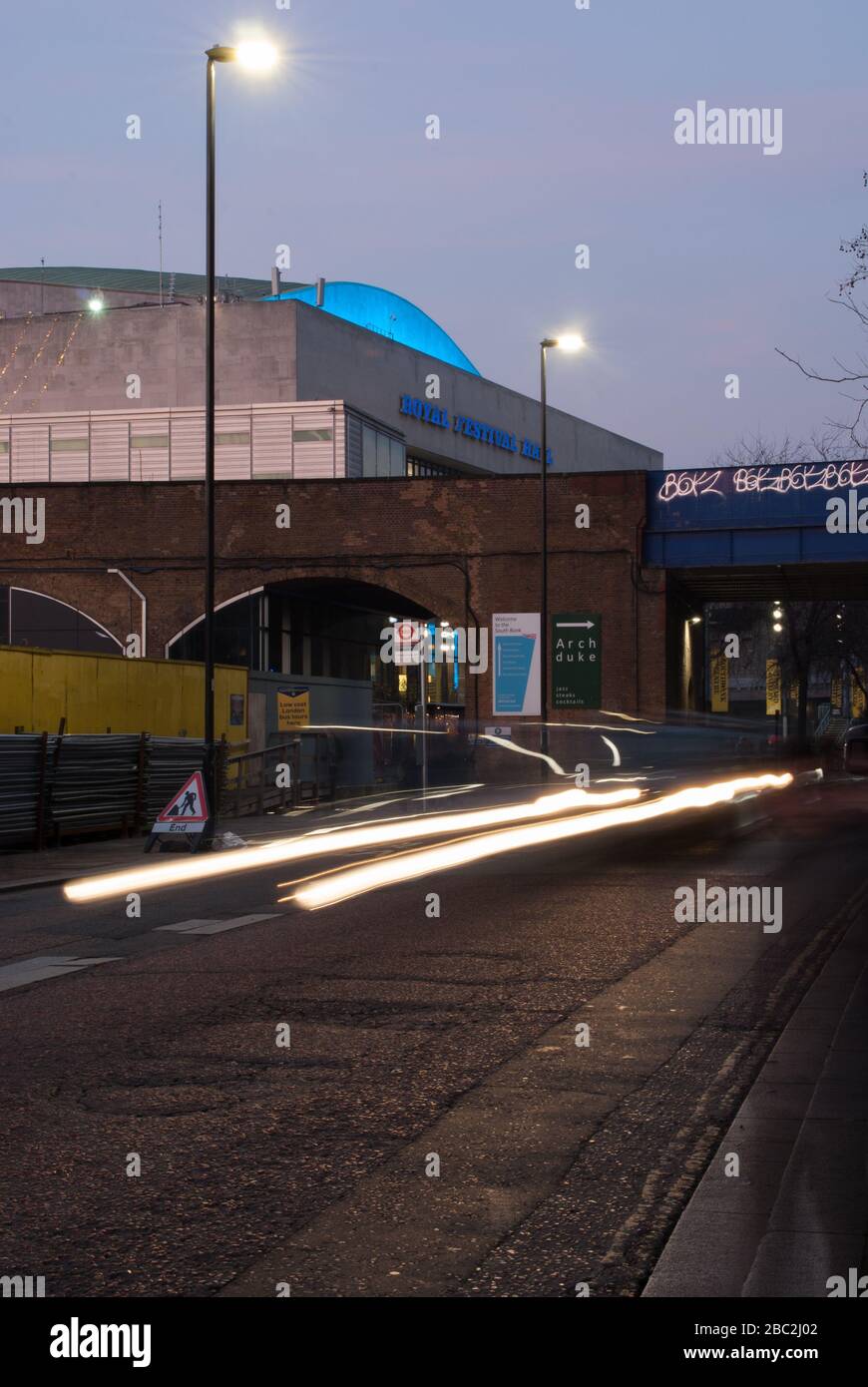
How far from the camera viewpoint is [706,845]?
20.5 metres

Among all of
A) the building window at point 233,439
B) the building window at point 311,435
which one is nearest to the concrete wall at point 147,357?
the building window at point 233,439

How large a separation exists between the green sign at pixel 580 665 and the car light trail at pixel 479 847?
12.6 metres

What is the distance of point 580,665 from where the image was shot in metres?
48.0

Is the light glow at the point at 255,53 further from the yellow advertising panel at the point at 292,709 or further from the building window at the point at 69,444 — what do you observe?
the building window at the point at 69,444

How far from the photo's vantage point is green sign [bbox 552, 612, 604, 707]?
47969 mm

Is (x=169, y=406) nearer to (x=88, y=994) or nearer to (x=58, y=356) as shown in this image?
(x=58, y=356)

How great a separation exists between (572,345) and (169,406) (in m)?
26.7

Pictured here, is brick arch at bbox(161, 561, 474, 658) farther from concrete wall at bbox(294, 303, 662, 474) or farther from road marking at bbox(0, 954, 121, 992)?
road marking at bbox(0, 954, 121, 992)

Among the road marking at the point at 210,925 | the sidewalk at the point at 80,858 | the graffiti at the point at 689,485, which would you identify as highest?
the graffiti at the point at 689,485

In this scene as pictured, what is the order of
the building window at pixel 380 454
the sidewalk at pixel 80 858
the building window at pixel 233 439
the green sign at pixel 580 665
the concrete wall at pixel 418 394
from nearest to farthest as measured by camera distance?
the sidewalk at pixel 80 858
the green sign at pixel 580 665
the building window at pixel 233 439
the building window at pixel 380 454
the concrete wall at pixel 418 394

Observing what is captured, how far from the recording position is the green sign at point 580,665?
157 feet

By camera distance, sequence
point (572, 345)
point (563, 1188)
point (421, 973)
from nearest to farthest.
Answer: point (563, 1188) → point (421, 973) → point (572, 345)

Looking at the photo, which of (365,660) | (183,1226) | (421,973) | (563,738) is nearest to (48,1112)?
(183,1226)

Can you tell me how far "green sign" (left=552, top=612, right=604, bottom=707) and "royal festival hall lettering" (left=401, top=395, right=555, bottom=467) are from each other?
26920 mm
